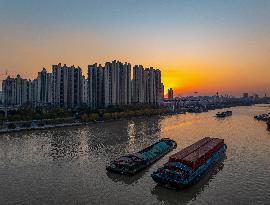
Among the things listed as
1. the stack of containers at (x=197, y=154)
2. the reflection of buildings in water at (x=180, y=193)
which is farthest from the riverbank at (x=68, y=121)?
the reflection of buildings in water at (x=180, y=193)

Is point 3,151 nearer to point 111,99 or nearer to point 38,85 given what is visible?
point 111,99

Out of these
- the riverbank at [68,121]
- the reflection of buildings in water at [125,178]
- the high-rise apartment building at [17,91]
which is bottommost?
the reflection of buildings in water at [125,178]

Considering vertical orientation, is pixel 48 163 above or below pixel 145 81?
below

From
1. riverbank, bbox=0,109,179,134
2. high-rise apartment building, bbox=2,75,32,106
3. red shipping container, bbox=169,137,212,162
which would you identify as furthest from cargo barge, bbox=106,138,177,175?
high-rise apartment building, bbox=2,75,32,106

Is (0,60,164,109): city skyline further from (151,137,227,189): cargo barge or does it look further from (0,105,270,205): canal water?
(151,137,227,189): cargo barge

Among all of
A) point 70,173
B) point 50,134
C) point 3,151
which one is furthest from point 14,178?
point 50,134

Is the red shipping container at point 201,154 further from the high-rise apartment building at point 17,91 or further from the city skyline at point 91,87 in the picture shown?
the high-rise apartment building at point 17,91

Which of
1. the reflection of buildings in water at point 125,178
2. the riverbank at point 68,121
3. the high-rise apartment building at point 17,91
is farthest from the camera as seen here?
the high-rise apartment building at point 17,91
